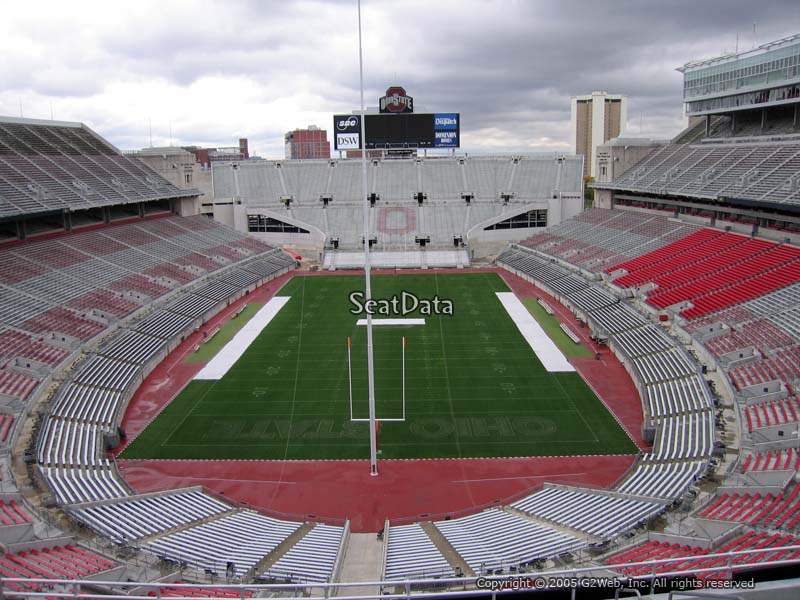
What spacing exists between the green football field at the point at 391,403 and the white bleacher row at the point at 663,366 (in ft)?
7.38

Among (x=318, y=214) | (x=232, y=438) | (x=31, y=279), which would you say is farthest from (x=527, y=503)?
(x=318, y=214)

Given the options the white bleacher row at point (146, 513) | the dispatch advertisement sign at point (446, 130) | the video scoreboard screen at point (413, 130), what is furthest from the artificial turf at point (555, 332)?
the video scoreboard screen at point (413, 130)

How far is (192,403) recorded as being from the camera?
22.5m

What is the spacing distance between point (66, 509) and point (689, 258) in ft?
102

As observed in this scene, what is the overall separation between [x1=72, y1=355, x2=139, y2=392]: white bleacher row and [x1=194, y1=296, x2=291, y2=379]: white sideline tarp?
264 cm

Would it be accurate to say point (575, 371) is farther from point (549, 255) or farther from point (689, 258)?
point (549, 255)

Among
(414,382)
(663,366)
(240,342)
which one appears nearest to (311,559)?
(414,382)

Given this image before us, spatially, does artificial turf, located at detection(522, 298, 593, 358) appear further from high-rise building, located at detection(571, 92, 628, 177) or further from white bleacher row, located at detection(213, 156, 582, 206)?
high-rise building, located at detection(571, 92, 628, 177)

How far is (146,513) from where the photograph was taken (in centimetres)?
1445

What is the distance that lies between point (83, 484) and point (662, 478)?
14.9 metres

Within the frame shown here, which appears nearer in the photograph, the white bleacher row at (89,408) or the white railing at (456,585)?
Result: the white railing at (456,585)

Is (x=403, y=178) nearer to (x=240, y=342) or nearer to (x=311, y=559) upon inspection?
(x=240, y=342)

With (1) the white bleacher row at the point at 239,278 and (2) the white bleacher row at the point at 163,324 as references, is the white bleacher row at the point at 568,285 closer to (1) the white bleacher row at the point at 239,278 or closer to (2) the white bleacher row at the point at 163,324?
(1) the white bleacher row at the point at 239,278

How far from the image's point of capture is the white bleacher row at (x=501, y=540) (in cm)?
1188
